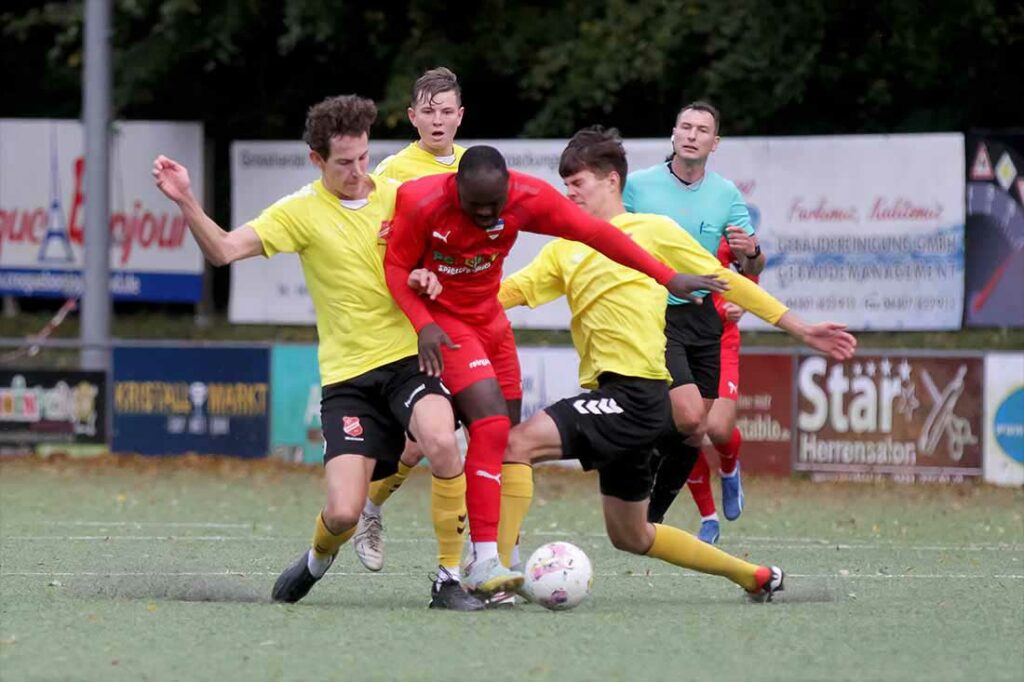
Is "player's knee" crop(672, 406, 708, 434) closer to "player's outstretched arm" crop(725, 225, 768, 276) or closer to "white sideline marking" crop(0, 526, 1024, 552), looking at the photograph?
"player's outstretched arm" crop(725, 225, 768, 276)

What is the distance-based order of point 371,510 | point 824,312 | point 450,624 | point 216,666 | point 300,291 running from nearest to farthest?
point 216,666 → point 450,624 → point 371,510 → point 824,312 → point 300,291

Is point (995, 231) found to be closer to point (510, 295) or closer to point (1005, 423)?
point (1005, 423)

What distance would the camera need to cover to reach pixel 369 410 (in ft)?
25.0

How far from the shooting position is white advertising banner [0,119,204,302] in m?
20.3

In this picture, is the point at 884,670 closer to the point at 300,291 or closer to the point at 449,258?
the point at 449,258

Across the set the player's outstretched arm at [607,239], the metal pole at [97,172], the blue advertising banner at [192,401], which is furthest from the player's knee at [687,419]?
the metal pole at [97,172]

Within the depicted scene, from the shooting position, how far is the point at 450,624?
6902 millimetres

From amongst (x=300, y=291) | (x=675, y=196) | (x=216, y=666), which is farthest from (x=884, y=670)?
(x=300, y=291)

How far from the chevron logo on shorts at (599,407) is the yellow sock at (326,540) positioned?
99 cm

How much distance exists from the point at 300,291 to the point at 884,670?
13.7 m

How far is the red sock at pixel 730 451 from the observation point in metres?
10.8

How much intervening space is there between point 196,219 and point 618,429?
1779 millimetres

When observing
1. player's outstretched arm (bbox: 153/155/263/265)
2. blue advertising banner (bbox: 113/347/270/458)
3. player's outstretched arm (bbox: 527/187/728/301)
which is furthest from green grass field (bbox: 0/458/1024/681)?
blue advertising banner (bbox: 113/347/270/458)

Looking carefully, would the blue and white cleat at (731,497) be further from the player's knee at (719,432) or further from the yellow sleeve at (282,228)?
the yellow sleeve at (282,228)
